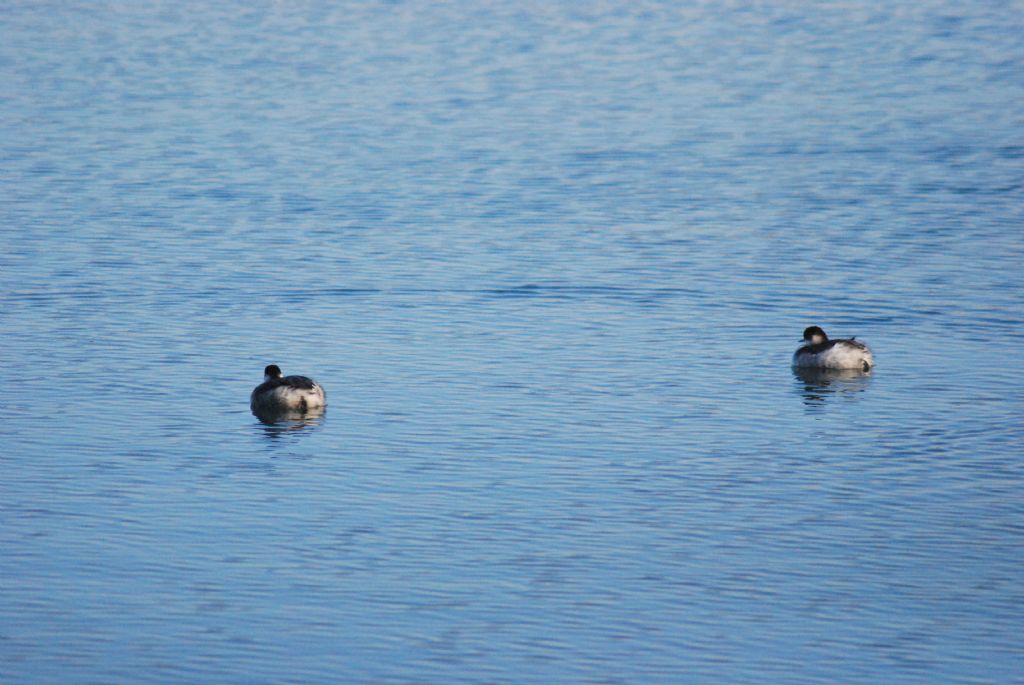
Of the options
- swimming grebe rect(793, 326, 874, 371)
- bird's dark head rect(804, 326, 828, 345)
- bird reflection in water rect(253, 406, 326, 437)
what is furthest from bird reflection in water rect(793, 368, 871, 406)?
bird reflection in water rect(253, 406, 326, 437)

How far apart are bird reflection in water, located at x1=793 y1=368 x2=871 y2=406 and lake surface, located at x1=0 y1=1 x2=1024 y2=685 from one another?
4.0 inches

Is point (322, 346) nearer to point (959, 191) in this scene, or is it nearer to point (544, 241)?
point (544, 241)

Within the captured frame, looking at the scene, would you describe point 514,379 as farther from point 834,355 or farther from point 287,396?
point 834,355

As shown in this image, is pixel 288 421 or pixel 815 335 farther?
pixel 815 335

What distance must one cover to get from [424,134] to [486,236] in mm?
11434

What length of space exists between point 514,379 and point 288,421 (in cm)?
316

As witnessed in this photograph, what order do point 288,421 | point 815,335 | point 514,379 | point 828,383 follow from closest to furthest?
point 288,421 < point 828,383 < point 514,379 < point 815,335

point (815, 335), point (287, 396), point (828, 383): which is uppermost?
point (815, 335)

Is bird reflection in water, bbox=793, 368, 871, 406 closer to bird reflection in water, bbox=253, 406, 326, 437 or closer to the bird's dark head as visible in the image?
the bird's dark head

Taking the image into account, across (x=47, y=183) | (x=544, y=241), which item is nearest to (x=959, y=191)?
(x=544, y=241)

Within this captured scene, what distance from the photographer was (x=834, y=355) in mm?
23016

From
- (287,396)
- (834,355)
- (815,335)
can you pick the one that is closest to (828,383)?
(834,355)

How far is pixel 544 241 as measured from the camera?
32.0 meters

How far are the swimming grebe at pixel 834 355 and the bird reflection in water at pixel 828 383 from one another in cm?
6
